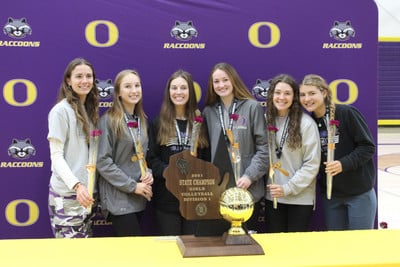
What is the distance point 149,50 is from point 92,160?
106 cm

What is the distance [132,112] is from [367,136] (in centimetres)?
157

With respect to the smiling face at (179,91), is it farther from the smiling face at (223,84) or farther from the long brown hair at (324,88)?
the long brown hair at (324,88)

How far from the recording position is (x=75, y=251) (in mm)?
1864

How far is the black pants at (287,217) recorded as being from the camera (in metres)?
3.25

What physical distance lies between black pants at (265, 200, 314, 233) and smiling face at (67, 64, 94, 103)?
57.3 inches

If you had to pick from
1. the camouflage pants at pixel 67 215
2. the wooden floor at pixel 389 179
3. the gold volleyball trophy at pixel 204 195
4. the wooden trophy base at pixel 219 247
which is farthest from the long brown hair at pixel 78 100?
the wooden floor at pixel 389 179

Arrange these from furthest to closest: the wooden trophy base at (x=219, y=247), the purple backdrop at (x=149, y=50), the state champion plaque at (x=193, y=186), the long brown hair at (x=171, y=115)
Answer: the purple backdrop at (x=149, y=50), the long brown hair at (x=171, y=115), the state champion plaque at (x=193, y=186), the wooden trophy base at (x=219, y=247)

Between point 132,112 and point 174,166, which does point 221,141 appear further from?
point 132,112

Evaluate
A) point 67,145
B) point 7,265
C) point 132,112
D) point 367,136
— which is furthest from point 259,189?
point 7,265

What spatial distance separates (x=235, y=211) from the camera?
1833 millimetres

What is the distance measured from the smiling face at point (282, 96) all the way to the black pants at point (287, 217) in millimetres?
672

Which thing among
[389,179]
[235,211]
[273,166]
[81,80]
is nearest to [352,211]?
[273,166]

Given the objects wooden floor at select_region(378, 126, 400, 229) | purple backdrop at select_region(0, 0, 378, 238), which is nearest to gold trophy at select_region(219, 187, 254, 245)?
purple backdrop at select_region(0, 0, 378, 238)

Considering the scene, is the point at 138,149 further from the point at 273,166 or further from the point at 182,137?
the point at 273,166
